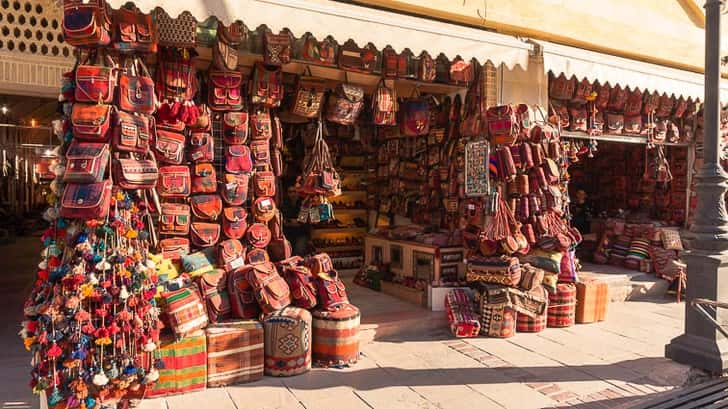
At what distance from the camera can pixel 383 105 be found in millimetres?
5520

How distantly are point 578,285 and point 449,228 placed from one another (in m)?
1.63

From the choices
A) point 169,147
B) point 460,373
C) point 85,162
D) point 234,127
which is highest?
point 234,127

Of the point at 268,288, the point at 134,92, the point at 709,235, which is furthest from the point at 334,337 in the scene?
the point at 709,235

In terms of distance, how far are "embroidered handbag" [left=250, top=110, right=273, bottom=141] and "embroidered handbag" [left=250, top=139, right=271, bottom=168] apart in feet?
0.15

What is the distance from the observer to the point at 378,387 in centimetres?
399

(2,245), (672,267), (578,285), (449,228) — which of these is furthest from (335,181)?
(2,245)

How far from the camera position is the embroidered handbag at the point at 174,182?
431 cm

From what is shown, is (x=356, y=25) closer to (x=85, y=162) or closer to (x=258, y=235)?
(x=258, y=235)

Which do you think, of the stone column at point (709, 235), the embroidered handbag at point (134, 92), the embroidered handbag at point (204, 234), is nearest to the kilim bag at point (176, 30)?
the embroidered handbag at point (134, 92)

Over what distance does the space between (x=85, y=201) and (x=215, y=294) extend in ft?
4.36

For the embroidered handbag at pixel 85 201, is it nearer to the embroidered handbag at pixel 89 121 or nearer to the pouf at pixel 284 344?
the embroidered handbag at pixel 89 121

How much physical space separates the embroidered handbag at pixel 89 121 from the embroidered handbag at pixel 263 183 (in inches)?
60.6

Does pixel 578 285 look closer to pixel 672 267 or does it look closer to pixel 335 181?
pixel 672 267

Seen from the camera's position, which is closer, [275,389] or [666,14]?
[275,389]
